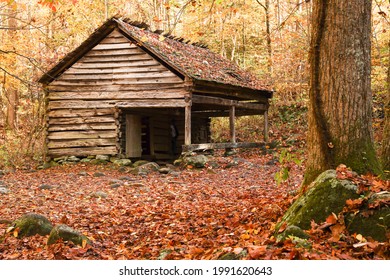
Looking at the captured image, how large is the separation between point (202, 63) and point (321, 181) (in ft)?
44.9

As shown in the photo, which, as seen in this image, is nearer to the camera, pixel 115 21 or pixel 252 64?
pixel 115 21

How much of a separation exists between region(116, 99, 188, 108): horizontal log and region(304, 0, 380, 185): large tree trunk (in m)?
10.1

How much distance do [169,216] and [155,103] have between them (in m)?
9.20

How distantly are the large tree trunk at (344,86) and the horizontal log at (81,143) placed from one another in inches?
465

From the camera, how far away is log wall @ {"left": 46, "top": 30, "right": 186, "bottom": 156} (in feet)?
54.3

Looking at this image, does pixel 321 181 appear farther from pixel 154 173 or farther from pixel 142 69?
pixel 142 69

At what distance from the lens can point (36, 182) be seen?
12.4 meters

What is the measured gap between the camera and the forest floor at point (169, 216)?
4.35 m

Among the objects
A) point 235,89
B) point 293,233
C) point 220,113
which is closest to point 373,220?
point 293,233

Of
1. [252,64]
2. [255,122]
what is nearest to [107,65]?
[255,122]

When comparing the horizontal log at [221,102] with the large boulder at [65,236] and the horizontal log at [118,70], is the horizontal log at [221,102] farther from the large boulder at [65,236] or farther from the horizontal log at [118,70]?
the large boulder at [65,236]

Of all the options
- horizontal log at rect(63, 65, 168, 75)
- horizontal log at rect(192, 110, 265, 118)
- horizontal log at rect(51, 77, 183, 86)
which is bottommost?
horizontal log at rect(192, 110, 265, 118)

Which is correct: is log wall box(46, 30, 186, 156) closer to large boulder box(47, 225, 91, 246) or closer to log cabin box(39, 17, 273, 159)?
log cabin box(39, 17, 273, 159)

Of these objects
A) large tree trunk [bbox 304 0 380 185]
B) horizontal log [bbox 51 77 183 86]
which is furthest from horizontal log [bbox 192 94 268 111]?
large tree trunk [bbox 304 0 380 185]
